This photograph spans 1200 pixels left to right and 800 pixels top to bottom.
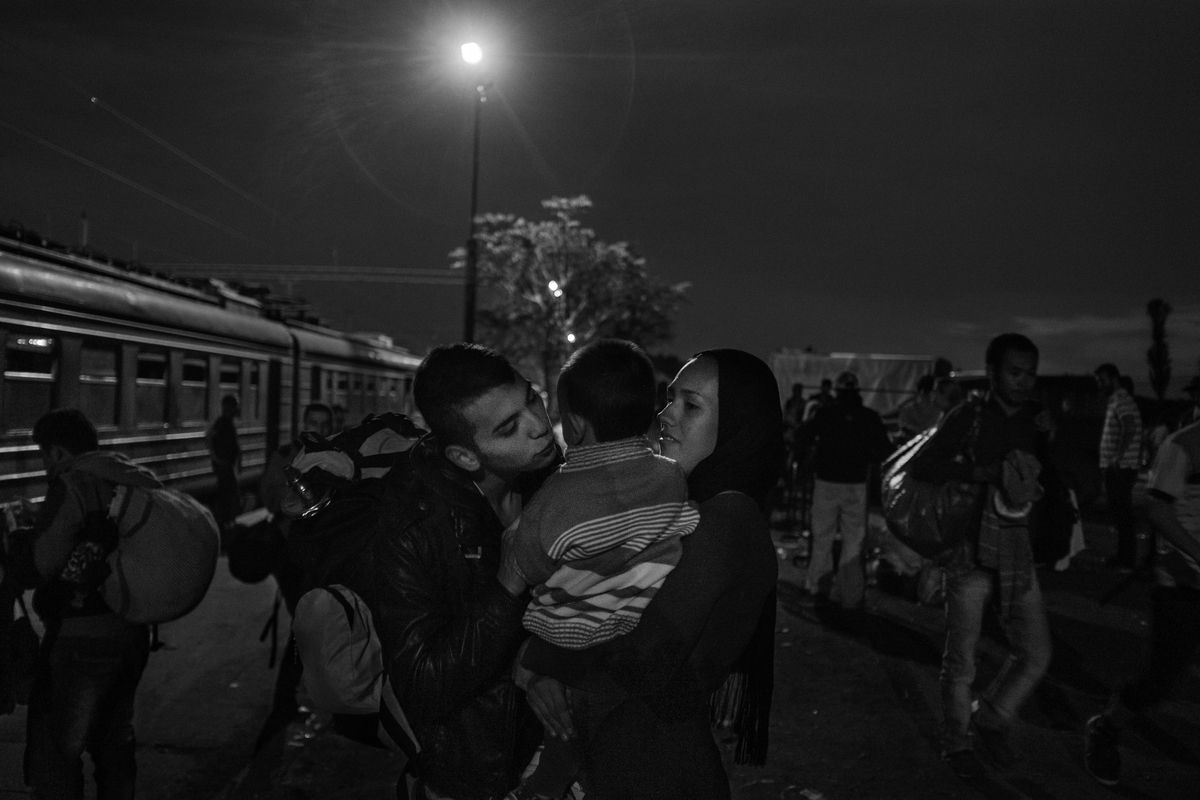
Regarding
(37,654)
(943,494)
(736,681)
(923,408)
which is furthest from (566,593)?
(923,408)

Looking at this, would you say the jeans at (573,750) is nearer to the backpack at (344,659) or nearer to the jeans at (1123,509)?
the backpack at (344,659)

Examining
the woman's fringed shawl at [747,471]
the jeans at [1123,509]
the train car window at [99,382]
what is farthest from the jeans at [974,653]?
the train car window at [99,382]

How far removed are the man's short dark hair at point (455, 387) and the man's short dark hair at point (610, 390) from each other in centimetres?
17

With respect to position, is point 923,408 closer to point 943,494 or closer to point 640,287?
point 943,494

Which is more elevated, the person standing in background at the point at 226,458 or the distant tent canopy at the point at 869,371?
the distant tent canopy at the point at 869,371

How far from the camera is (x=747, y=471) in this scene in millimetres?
2004

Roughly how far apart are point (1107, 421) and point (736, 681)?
9.41 meters

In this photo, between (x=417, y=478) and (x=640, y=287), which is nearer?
(x=417, y=478)

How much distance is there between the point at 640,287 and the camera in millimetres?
41719

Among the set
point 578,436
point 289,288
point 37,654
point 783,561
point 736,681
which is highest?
point 289,288

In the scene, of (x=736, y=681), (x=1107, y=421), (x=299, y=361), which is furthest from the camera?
(x=299, y=361)

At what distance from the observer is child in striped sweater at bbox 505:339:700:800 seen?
5.46ft

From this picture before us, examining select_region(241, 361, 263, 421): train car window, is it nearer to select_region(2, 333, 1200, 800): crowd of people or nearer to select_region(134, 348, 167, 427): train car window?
select_region(134, 348, 167, 427): train car window

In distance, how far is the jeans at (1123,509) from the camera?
9.14 meters
